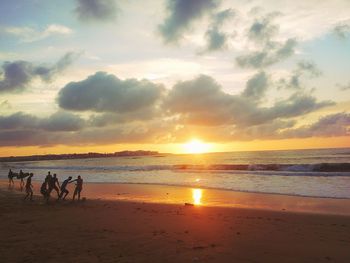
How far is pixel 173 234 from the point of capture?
39.1 ft

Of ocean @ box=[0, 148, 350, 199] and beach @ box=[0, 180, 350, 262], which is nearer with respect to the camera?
beach @ box=[0, 180, 350, 262]

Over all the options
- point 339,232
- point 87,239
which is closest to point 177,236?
point 87,239

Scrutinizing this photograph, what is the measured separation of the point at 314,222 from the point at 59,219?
9712 millimetres

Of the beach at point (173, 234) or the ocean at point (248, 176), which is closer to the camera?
the beach at point (173, 234)

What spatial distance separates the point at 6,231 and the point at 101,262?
531 cm

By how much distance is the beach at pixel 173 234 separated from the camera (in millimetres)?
9484

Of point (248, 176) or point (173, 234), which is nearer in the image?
point (173, 234)

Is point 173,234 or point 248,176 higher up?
point 248,176

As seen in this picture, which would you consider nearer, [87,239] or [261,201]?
[87,239]

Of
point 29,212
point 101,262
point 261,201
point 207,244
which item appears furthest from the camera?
point 261,201

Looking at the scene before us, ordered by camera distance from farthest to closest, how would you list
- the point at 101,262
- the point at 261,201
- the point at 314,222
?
the point at 261,201, the point at 314,222, the point at 101,262

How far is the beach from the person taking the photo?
31.1 ft

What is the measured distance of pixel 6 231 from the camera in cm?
1259

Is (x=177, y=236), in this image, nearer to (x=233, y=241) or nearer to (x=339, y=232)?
(x=233, y=241)
